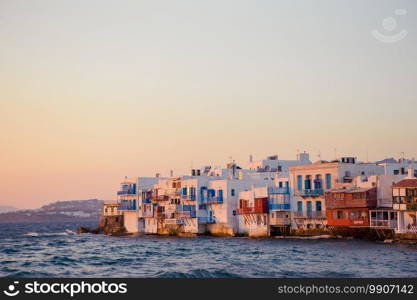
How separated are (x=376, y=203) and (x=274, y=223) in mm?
14665

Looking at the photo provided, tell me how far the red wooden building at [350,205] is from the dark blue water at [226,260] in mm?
3071

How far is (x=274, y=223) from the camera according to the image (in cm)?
8606

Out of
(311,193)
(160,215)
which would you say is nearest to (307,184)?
(311,193)

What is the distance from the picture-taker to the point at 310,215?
3248 inches

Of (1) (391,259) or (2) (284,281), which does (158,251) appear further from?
(2) (284,281)

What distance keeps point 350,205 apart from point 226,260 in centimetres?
2108

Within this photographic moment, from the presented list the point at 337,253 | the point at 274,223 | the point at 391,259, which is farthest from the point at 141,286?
the point at 274,223

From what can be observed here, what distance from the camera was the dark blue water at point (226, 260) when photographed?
49625 mm

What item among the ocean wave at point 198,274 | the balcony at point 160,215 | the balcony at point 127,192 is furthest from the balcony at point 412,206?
the balcony at point 127,192

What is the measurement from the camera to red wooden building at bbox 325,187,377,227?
74.4 meters

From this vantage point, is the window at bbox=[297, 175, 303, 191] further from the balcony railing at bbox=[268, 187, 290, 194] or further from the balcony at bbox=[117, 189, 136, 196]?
the balcony at bbox=[117, 189, 136, 196]

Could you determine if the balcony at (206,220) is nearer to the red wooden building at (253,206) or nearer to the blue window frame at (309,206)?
the red wooden building at (253,206)

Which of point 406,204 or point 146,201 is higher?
point 146,201

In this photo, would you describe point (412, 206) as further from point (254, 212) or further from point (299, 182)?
point (254, 212)
